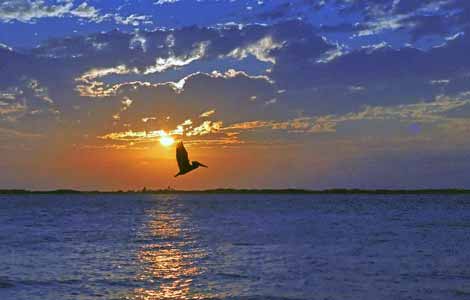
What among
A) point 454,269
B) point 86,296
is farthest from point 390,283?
point 86,296

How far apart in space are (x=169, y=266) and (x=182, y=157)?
13.2 m

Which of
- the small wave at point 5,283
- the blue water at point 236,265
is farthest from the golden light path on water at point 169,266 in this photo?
the small wave at point 5,283

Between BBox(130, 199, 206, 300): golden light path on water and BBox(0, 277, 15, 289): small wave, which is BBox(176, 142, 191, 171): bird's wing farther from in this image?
BBox(0, 277, 15, 289): small wave

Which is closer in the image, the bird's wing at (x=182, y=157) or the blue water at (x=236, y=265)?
the bird's wing at (x=182, y=157)

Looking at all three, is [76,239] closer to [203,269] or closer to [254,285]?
[203,269]

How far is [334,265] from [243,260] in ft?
14.2

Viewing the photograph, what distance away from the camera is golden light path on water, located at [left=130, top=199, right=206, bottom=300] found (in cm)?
2315

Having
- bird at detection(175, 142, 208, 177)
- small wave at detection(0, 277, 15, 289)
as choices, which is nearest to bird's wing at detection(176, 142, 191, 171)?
bird at detection(175, 142, 208, 177)

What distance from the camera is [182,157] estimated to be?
57.3 ft

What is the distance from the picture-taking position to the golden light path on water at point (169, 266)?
23148mm

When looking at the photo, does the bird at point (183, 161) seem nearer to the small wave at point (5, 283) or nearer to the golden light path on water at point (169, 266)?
the golden light path on water at point (169, 266)

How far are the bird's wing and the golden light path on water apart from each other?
21.6 feet

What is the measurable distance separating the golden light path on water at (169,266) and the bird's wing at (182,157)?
21.6ft

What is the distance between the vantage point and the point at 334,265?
29109 millimetres
